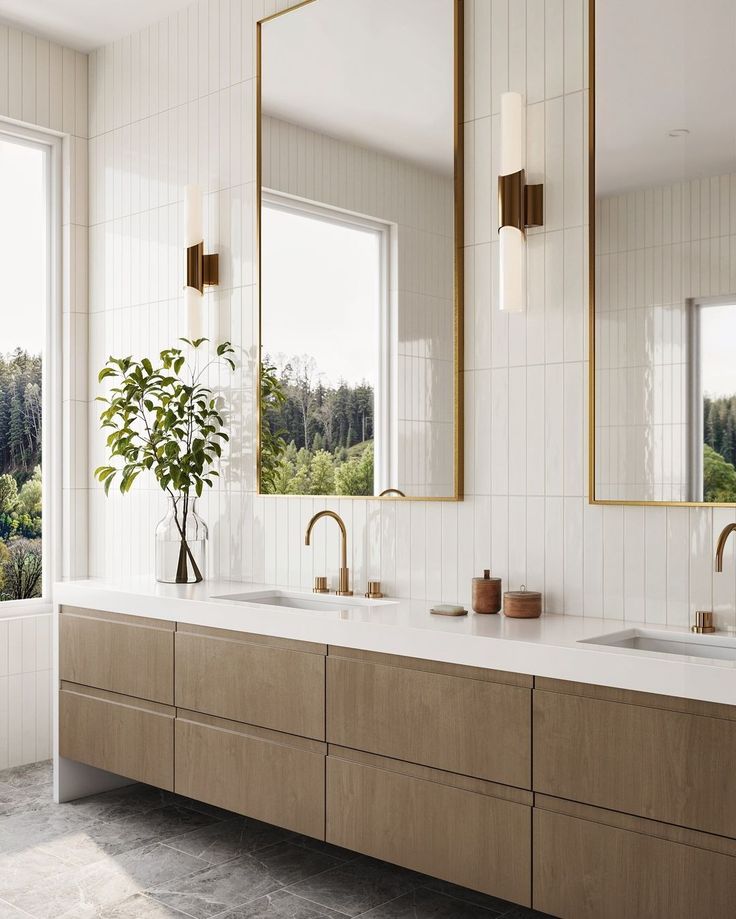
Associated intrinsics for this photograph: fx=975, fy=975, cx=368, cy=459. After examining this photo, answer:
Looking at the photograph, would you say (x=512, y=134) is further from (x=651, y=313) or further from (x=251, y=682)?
(x=251, y=682)

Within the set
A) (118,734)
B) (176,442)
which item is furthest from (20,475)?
(118,734)

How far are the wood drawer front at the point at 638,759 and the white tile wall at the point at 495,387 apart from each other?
48 cm

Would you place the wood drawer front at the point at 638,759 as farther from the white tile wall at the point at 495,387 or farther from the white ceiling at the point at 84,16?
the white ceiling at the point at 84,16

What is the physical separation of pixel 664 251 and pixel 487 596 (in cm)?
98

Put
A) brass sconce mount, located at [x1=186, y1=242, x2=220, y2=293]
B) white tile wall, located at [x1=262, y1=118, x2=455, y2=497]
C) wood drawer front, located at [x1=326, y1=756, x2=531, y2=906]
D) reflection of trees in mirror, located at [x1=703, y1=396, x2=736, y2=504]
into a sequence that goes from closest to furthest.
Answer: wood drawer front, located at [x1=326, y1=756, x2=531, y2=906], reflection of trees in mirror, located at [x1=703, y1=396, x2=736, y2=504], white tile wall, located at [x1=262, y1=118, x2=455, y2=497], brass sconce mount, located at [x1=186, y1=242, x2=220, y2=293]

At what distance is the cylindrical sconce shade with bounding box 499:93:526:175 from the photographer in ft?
8.67

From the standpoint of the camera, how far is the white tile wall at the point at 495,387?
8.25 ft

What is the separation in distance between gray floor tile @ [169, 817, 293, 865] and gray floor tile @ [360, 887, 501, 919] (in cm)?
56

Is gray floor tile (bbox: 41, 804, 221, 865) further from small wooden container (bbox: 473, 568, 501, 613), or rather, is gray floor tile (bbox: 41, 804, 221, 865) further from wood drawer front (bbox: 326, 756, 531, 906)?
small wooden container (bbox: 473, 568, 501, 613)

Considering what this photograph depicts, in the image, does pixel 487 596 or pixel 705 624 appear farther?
pixel 487 596

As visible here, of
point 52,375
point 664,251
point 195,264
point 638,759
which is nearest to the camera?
point 638,759

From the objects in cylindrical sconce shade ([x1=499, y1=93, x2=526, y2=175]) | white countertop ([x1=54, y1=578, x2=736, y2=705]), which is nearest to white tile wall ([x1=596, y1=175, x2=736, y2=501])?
cylindrical sconce shade ([x1=499, y1=93, x2=526, y2=175])

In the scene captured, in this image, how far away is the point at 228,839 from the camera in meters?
3.06

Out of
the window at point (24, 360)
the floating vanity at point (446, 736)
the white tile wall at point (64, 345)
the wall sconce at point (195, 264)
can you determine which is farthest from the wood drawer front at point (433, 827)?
the window at point (24, 360)
